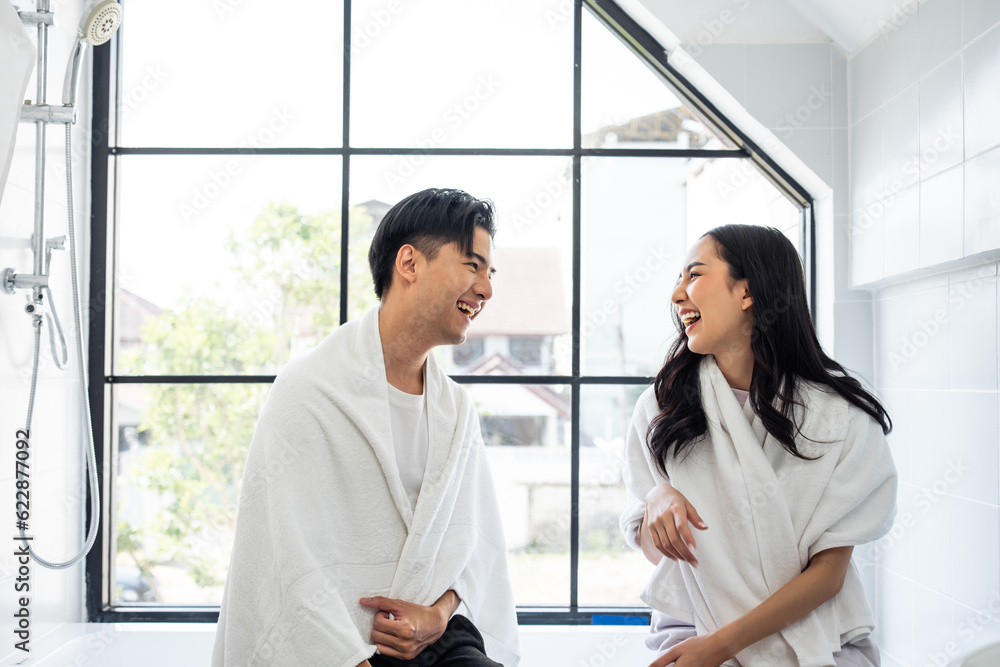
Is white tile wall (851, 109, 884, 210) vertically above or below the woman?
above

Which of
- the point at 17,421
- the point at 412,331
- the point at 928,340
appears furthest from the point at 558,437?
the point at 17,421

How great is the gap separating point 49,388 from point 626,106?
195 cm

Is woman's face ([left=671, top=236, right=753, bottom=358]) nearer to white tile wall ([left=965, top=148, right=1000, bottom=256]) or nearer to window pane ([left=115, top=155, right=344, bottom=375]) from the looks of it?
white tile wall ([left=965, top=148, right=1000, bottom=256])

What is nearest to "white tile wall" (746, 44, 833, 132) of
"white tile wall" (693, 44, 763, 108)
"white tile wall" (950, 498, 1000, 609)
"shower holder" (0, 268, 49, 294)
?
"white tile wall" (693, 44, 763, 108)

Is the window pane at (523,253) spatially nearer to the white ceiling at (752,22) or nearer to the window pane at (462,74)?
the window pane at (462,74)

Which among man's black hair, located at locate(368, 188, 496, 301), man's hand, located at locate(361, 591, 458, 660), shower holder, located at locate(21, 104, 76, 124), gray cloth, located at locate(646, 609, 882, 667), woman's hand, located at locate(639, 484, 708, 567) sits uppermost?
shower holder, located at locate(21, 104, 76, 124)

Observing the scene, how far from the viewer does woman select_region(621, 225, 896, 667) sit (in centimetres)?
129

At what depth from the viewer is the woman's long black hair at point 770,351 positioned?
4.55ft

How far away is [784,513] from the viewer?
1.33 m

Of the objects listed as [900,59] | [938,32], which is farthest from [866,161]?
[938,32]

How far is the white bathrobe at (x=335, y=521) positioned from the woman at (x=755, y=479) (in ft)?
1.36

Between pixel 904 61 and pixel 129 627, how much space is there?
9.07 feet

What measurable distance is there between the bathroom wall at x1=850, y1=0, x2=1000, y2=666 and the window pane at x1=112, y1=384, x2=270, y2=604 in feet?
6.25

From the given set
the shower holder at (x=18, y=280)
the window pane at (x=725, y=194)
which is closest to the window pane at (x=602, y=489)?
the window pane at (x=725, y=194)
